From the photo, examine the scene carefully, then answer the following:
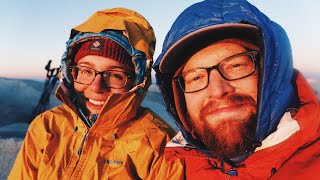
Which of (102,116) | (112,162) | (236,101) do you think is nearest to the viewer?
(236,101)

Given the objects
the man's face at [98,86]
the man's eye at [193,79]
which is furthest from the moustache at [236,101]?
the man's face at [98,86]

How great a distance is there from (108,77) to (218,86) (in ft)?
3.71

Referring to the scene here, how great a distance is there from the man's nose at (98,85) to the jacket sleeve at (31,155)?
62 cm

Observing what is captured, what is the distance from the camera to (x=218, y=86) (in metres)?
2.08

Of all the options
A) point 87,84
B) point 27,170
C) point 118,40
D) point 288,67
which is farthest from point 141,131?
point 288,67

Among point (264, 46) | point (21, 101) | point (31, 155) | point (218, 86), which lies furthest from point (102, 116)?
point (21, 101)

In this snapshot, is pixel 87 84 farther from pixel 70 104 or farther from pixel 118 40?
pixel 118 40

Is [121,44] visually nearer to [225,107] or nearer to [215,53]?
[215,53]

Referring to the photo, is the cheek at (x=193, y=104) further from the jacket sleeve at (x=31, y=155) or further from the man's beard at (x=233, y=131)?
the jacket sleeve at (x=31, y=155)

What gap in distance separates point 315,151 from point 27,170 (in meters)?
2.31

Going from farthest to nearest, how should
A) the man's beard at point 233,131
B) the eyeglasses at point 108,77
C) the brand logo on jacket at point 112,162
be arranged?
the eyeglasses at point 108,77, the brand logo on jacket at point 112,162, the man's beard at point 233,131

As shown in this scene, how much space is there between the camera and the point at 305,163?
5.58 ft

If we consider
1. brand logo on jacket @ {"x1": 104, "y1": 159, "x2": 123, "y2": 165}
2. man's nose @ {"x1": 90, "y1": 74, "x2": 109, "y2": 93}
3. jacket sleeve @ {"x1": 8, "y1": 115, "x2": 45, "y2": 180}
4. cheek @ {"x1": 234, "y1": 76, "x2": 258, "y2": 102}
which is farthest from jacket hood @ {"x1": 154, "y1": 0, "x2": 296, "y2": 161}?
jacket sleeve @ {"x1": 8, "y1": 115, "x2": 45, "y2": 180}

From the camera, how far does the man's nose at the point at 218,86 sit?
2.04 metres
